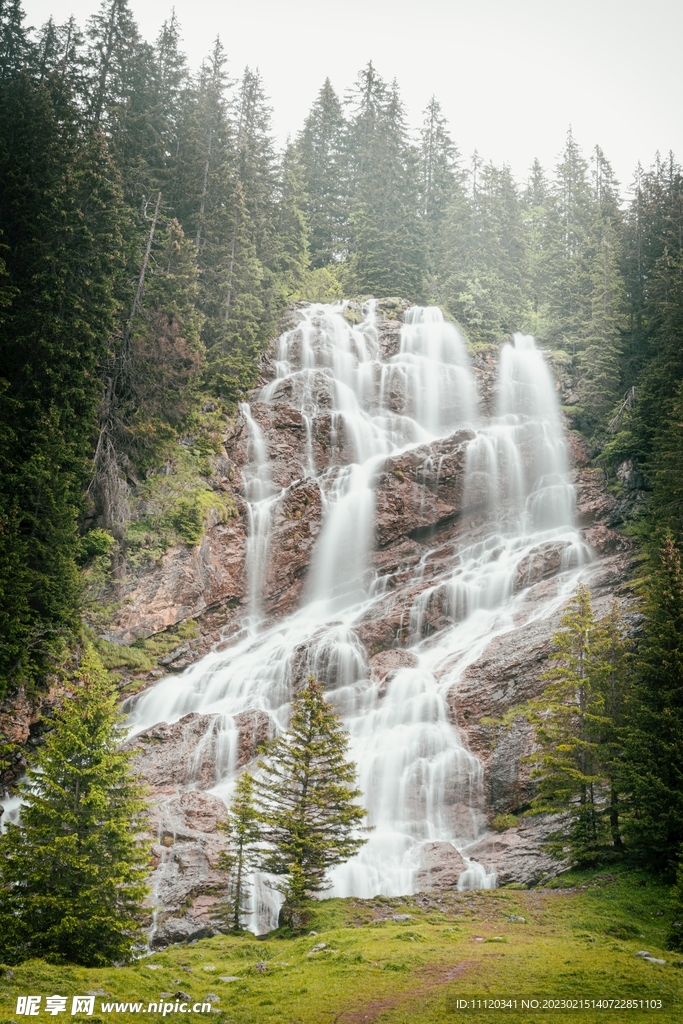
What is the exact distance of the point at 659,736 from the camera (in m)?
18.2

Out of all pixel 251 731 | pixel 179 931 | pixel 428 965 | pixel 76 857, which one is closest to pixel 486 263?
pixel 251 731

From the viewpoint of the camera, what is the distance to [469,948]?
14.2 metres

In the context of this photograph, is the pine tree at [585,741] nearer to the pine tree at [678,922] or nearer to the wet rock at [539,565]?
the pine tree at [678,922]

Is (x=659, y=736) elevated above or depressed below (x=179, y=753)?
above

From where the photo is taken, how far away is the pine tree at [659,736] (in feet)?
56.7

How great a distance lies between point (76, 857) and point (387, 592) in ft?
69.8

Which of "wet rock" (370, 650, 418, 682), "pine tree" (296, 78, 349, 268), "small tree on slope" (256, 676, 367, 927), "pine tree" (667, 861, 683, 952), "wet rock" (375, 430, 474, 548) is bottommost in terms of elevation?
"pine tree" (667, 861, 683, 952)

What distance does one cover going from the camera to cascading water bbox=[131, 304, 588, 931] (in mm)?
22797

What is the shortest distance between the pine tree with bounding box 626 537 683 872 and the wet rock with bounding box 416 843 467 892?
4832 mm

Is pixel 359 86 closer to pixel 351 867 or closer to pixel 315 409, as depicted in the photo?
pixel 315 409

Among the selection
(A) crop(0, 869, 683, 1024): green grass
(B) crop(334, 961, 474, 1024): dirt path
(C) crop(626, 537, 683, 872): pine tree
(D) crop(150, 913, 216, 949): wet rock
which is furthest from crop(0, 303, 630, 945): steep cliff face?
(B) crop(334, 961, 474, 1024): dirt path

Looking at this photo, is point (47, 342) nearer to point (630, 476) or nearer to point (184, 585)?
point (184, 585)
